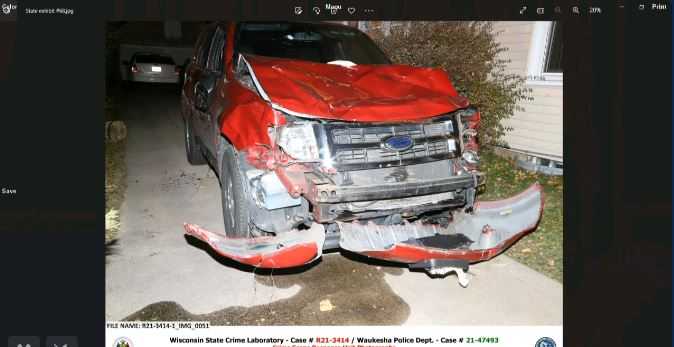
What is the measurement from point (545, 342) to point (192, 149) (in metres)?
4.35

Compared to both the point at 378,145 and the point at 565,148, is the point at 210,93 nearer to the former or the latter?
the point at 378,145

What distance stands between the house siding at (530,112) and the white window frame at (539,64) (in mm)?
48

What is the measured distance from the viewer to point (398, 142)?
3168 mm

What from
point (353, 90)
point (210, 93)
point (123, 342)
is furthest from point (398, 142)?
point (123, 342)

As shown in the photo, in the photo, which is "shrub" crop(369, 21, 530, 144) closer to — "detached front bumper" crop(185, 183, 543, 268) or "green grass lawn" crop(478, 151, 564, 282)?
"green grass lawn" crop(478, 151, 564, 282)

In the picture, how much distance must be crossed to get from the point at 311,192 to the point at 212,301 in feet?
3.32

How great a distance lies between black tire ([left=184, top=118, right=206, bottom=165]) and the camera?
5679 millimetres

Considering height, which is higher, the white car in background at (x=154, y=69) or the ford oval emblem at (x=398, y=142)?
the white car in background at (x=154, y=69)

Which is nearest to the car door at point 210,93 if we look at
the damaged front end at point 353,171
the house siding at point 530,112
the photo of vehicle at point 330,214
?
the photo of vehicle at point 330,214

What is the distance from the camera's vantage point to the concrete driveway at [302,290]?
3.10m

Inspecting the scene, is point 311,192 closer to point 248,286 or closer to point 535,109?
point 248,286

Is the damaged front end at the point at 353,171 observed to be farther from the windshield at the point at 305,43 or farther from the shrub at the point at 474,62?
the shrub at the point at 474,62

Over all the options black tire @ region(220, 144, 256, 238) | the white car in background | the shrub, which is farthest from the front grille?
the white car in background

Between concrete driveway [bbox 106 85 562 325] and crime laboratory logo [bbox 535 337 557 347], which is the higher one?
concrete driveway [bbox 106 85 562 325]
